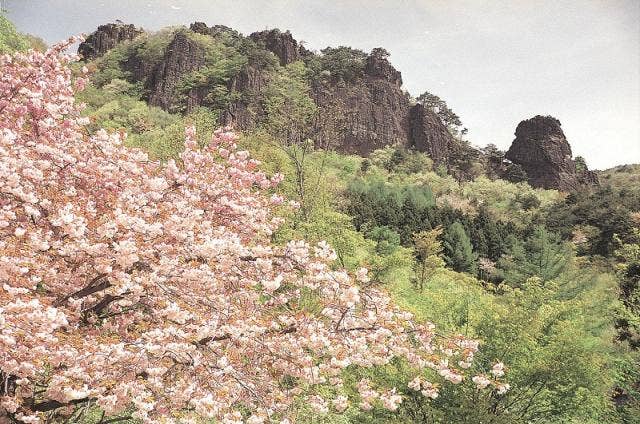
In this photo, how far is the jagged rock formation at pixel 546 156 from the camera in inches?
2835

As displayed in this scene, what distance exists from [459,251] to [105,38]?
7253 cm

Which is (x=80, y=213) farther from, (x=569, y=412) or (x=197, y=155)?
(x=569, y=412)

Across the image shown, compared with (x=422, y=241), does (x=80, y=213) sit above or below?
above

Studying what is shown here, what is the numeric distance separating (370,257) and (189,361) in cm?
1747

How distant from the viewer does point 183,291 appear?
18.8 feet

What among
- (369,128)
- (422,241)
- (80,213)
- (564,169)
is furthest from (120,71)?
(80,213)

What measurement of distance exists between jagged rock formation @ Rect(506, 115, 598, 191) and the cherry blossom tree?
238 feet

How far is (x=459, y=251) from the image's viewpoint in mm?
37094

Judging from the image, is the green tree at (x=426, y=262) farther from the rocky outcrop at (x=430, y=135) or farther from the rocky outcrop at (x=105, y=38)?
the rocky outcrop at (x=105, y=38)

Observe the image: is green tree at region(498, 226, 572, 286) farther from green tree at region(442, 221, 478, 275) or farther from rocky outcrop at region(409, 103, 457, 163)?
rocky outcrop at region(409, 103, 457, 163)

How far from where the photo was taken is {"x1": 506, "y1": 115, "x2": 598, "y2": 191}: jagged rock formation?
236 feet

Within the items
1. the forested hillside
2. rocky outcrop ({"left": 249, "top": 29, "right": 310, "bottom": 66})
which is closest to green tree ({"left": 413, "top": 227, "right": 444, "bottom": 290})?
the forested hillside

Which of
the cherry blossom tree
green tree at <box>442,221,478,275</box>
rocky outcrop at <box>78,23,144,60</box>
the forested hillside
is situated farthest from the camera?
rocky outcrop at <box>78,23,144,60</box>

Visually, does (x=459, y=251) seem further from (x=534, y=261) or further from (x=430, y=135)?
(x=430, y=135)
